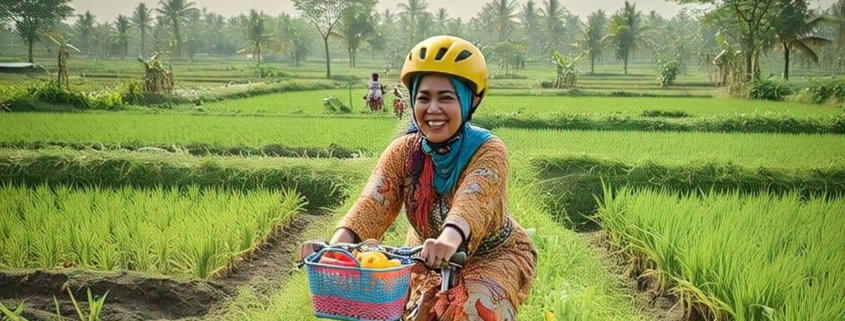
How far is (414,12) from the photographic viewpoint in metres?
6.96

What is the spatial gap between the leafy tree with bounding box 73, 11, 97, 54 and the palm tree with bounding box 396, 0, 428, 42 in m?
2.52

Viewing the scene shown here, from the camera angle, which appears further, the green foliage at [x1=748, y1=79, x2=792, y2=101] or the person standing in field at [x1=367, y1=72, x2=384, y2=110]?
the person standing in field at [x1=367, y1=72, x2=384, y2=110]

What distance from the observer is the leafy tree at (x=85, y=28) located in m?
6.37

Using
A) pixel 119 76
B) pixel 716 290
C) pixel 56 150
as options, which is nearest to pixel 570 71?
pixel 119 76

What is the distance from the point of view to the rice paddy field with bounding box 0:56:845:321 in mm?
2969

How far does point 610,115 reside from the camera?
6.97 m

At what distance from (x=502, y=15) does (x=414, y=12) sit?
77 centimetres

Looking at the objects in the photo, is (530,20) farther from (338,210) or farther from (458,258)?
(458,258)

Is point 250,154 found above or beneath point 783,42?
beneath

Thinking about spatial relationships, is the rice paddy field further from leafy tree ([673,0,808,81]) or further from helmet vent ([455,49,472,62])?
helmet vent ([455,49,472,62])

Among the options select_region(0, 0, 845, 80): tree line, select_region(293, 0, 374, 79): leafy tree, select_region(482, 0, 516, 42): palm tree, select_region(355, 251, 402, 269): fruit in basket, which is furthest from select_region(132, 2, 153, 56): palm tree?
select_region(355, 251, 402, 269): fruit in basket

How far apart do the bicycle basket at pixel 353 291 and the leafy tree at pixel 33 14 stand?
5.89 m

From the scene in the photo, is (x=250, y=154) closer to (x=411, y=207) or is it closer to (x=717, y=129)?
(x=717, y=129)

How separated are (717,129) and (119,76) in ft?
18.1
